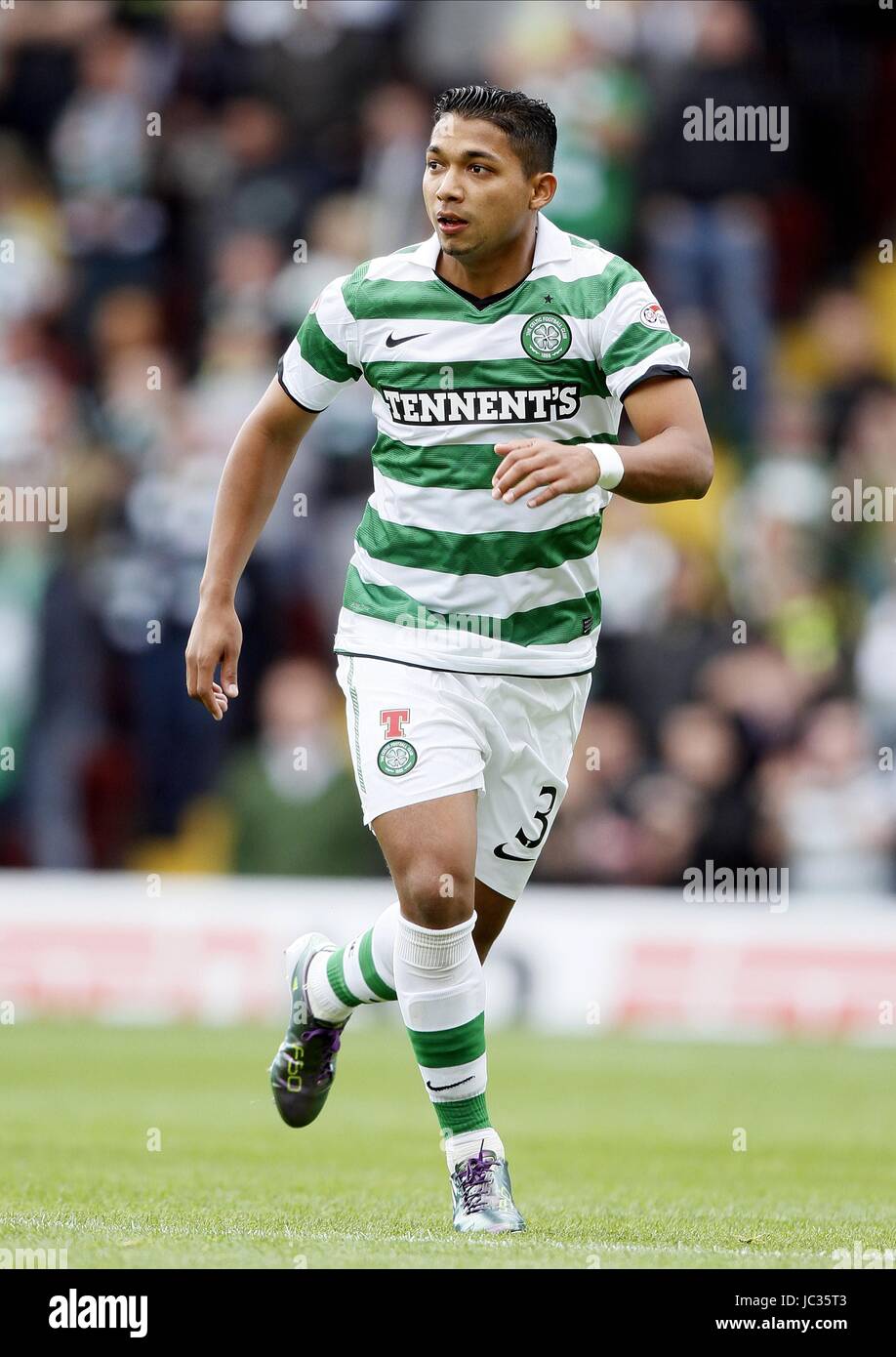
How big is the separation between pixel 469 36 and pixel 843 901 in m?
7.19

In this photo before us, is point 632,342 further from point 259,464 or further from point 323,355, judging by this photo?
point 259,464

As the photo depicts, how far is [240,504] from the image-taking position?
619 centimetres

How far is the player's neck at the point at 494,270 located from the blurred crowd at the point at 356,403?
6799mm

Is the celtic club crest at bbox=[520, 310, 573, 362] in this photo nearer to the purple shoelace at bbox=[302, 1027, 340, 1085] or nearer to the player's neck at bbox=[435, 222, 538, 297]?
the player's neck at bbox=[435, 222, 538, 297]

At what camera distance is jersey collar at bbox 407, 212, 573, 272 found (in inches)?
233

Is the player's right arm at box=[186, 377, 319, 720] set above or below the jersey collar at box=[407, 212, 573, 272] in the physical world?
below

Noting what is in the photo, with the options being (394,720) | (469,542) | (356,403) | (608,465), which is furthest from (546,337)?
(356,403)

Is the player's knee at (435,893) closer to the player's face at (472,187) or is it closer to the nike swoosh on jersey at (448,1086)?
the nike swoosh on jersey at (448,1086)

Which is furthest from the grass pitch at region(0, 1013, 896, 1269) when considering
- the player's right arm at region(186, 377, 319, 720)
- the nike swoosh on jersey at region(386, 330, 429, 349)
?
the nike swoosh on jersey at region(386, 330, 429, 349)

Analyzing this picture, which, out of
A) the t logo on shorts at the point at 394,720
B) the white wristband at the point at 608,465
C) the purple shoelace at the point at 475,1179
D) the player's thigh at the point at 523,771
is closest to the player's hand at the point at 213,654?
the t logo on shorts at the point at 394,720

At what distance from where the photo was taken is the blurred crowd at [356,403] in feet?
41.7

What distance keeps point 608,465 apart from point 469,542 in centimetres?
Answer: 68

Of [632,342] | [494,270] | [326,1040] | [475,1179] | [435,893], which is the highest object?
[494,270]
